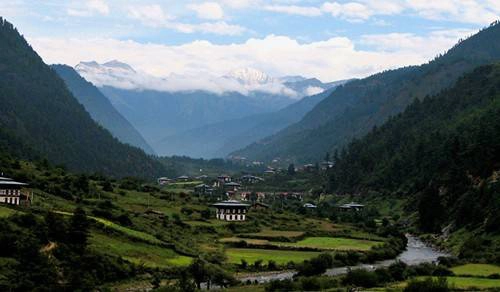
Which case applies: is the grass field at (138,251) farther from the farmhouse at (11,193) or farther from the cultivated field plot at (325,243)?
the cultivated field plot at (325,243)

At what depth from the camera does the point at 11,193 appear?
98.8 metres

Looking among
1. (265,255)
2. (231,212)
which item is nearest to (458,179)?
(231,212)

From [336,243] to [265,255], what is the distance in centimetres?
1895

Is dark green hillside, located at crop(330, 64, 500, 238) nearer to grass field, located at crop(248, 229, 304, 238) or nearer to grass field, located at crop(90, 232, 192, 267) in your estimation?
grass field, located at crop(248, 229, 304, 238)

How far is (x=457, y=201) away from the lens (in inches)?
5359

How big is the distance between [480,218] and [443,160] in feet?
178

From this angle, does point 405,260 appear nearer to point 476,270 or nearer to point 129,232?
point 476,270

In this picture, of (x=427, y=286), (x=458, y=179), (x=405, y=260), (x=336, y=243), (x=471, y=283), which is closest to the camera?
(x=427, y=286)

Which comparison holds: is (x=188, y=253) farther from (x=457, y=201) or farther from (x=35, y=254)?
(x=457, y=201)

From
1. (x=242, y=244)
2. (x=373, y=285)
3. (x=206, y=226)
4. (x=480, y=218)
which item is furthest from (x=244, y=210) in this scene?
(x=373, y=285)

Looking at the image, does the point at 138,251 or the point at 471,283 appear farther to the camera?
the point at 138,251

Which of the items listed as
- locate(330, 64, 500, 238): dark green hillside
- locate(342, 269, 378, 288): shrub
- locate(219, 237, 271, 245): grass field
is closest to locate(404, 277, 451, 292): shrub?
locate(342, 269, 378, 288): shrub

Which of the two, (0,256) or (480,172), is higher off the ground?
(480,172)

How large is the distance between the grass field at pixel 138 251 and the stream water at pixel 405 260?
8599mm
